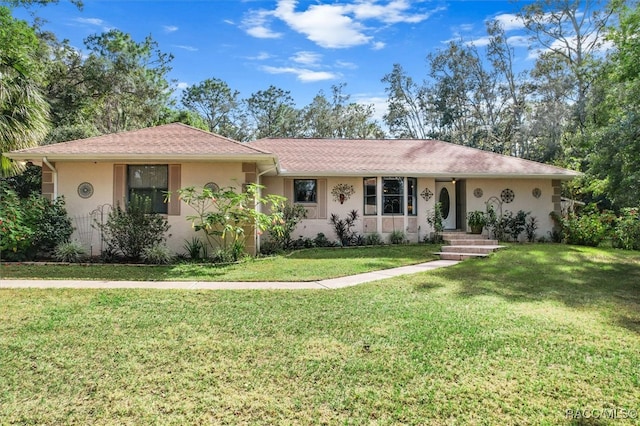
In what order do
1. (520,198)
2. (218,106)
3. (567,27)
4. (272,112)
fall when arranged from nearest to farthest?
(520,198) → (567,27) → (218,106) → (272,112)

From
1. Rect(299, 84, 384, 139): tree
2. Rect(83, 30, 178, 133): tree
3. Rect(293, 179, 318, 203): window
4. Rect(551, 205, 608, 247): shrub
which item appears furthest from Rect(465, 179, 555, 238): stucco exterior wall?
Rect(299, 84, 384, 139): tree

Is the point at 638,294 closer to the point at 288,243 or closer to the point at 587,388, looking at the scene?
the point at 587,388

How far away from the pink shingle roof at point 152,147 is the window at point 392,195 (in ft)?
18.6

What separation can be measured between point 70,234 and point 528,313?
1065 cm

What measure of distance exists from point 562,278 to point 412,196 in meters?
7.00

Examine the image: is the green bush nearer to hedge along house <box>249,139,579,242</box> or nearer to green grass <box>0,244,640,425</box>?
green grass <box>0,244,640,425</box>

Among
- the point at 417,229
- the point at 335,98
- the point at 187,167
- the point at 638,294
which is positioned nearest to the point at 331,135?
the point at 335,98

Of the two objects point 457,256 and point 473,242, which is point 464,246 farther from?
point 457,256

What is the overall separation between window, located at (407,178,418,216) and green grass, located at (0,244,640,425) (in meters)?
7.97

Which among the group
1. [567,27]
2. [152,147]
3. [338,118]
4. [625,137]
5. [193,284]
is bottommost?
[193,284]

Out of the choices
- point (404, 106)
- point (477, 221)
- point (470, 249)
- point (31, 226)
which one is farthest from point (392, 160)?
point (404, 106)

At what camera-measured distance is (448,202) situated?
1535cm

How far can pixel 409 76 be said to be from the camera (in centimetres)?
3353

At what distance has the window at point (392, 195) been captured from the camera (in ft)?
46.5
